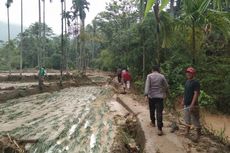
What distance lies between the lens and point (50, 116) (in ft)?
52.8

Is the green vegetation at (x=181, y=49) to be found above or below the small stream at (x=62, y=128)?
above

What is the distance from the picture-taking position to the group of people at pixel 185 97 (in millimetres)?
8258

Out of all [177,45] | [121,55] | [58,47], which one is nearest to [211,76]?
[177,45]

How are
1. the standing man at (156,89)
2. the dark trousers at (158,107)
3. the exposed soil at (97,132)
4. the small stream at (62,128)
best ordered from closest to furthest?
the exposed soil at (97,132) → the dark trousers at (158,107) → the standing man at (156,89) → the small stream at (62,128)

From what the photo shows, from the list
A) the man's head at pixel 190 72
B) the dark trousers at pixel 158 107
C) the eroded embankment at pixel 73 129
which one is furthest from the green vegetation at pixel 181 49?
the eroded embankment at pixel 73 129

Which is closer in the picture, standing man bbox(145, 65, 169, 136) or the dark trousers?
the dark trousers

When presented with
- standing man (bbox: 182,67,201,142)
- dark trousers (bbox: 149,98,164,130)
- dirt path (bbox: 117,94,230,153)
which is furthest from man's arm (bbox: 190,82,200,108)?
dark trousers (bbox: 149,98,164,130)

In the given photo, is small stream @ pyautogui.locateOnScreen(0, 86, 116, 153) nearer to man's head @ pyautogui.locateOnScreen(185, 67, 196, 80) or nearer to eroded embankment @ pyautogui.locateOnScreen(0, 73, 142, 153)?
eroded embankment @ pyautogui.locateOnScreen(0, 73, 142, 153)

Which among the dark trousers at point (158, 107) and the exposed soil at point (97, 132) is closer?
the exposed soil at point (97, 132)

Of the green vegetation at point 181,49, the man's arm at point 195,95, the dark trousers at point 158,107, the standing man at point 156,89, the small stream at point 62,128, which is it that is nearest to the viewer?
the man's arm at point 195,95

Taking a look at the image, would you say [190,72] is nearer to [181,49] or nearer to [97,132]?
[97,132]

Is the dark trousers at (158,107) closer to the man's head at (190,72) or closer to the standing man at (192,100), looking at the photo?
the standing man at (192,100)

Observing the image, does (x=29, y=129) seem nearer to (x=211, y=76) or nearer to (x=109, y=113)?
(x=109, y=113)

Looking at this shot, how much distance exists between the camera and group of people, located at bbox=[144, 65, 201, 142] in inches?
325
